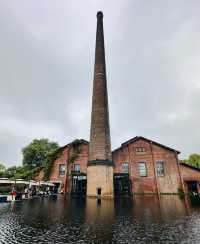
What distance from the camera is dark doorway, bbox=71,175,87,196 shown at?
24.5 m

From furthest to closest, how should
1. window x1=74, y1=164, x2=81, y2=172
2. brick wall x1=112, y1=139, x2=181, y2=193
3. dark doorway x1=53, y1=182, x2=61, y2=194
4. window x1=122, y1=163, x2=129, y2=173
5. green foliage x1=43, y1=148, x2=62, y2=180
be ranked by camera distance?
green foliage x1=43, y1=148, x2=62, y2=180, window x1=74, y1=164, x2=81, y2=172, dark doorway x1=53, y1=182, x2=61, y2=194, window x1=122, y1=163, x2=129, y2=173, brick wall x1=112, y1=139, x2=181, y2=193

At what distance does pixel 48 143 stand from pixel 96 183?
2664 centimetres

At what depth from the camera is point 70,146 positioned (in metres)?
28.0

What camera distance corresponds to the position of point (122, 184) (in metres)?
24.8

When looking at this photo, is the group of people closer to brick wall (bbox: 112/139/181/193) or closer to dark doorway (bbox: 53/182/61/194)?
dark doorway (bbox: 53/182/61/194)

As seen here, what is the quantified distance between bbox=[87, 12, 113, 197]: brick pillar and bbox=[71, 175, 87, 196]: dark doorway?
17.2 ft

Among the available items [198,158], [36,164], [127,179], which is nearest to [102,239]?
[127,179]

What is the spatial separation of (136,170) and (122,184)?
2758 millimetres

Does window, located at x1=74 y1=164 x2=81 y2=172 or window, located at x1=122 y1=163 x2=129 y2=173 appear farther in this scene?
window, located at x1=74 y1=164 x2=81 y2=172

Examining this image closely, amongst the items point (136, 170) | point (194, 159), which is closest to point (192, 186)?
point (136, 170)

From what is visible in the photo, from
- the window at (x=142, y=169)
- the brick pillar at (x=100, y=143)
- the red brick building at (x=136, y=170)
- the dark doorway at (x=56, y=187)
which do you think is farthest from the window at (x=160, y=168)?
the dark doorway at (x=56, y=187)

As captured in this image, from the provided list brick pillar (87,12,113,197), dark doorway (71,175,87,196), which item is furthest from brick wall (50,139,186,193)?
brick pillar (87,12,113,197)

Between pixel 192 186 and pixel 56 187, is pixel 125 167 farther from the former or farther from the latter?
pixel 56 187

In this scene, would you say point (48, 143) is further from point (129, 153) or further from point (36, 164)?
point (129, 153)
